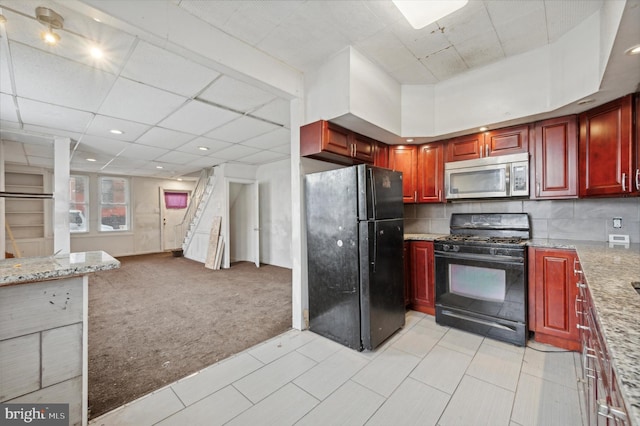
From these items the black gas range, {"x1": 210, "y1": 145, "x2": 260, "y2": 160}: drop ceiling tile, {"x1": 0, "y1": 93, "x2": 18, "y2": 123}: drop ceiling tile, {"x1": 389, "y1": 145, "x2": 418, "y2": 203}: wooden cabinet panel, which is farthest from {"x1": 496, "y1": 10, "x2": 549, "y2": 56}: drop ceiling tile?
{"x1": 0, "y1": 93, "x2": 18, "y2": 123}: drop ceiling tile

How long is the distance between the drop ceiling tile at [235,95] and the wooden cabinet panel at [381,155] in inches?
56.7

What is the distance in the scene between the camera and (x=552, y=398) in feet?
5.65

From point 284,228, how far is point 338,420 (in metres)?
4.56

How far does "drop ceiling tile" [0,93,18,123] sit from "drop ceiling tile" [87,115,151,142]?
0.68 m

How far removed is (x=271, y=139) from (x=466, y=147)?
2.94 metres

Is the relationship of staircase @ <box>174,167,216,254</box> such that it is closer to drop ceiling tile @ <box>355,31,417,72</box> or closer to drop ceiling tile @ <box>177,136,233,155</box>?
drop ceiling tile @ <box>177,136,233,155</box>

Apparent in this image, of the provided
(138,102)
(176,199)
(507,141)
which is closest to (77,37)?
(138,102)

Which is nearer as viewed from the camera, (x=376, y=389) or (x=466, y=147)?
(x=376, y=389)

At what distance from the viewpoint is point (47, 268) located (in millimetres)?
1234

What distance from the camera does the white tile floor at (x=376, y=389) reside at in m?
1.58

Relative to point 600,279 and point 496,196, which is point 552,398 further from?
point 496,196

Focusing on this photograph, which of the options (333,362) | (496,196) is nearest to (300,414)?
(333,362)

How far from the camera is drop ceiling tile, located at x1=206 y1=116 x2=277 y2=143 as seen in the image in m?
3.56

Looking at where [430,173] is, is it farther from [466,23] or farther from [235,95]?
[235,95]
